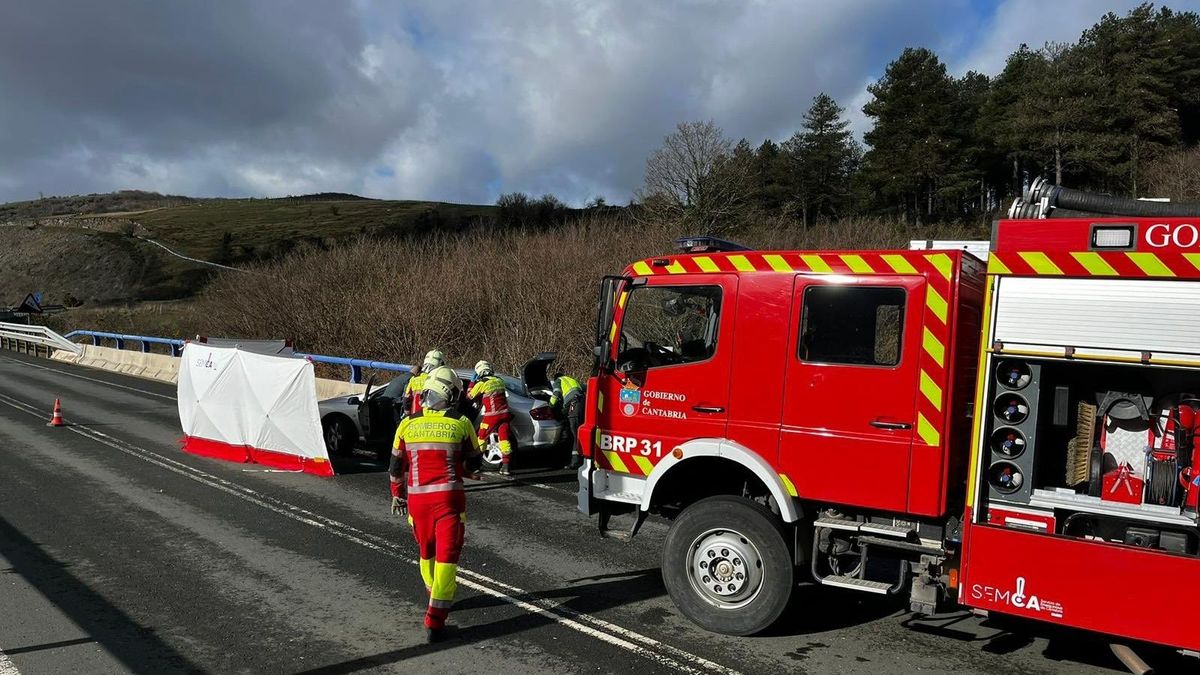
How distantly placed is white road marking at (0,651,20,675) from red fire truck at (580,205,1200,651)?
12.2ft

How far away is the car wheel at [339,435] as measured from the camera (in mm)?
12453

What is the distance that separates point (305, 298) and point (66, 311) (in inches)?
1788

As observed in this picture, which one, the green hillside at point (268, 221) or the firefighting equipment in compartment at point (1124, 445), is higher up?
the green hillside at point (268, 221)

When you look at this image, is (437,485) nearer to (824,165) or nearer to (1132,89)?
(1132,89)

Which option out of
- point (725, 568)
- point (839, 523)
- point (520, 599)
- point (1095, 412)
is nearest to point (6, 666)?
point (520, 599)

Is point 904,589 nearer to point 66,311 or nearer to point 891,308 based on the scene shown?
point 891,308

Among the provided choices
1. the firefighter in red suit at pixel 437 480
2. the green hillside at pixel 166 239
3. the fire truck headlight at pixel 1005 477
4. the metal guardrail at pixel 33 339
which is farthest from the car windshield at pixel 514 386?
the metal guardrail at pixel 33 339

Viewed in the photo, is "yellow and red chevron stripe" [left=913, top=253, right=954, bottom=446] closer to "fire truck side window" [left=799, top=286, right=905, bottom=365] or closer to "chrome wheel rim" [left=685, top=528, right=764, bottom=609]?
"fire truck side window" [left=799, top=286, right=905, bottom=365]

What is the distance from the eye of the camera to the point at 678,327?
6.36 m

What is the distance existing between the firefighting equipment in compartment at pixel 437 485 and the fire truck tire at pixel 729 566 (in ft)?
4.87

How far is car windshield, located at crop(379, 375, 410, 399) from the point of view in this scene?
12164 millimetres

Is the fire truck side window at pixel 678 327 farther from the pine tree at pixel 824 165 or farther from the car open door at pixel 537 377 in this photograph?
the pine tree at pixel 824 165

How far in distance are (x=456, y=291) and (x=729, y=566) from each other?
2303 cm

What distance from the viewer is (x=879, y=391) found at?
4973 millimetres
